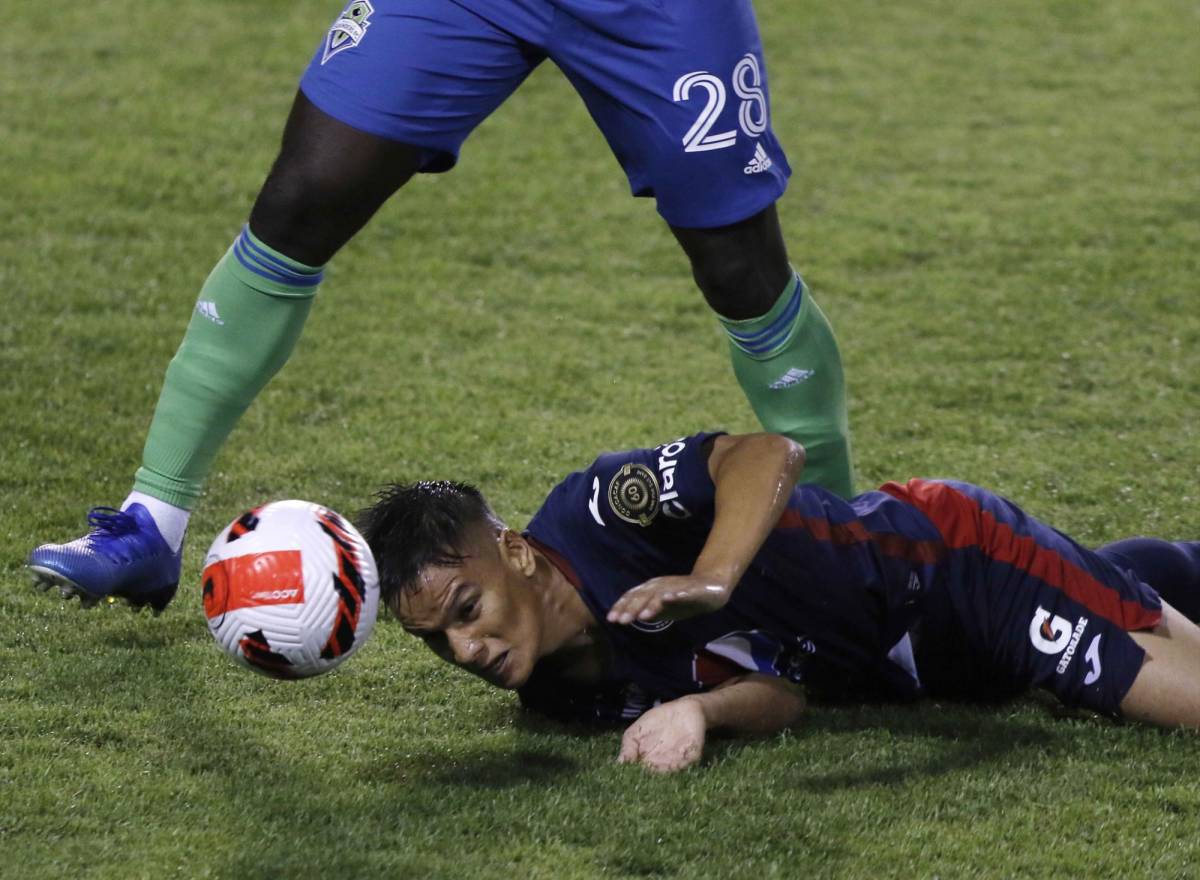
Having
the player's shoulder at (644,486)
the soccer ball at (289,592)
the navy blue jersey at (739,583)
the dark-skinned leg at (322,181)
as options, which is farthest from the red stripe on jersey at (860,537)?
the dark-skinned leg at (322,181)

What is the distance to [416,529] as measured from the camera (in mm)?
3625

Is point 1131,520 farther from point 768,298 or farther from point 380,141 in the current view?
point 380,141

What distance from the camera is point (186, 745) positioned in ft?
12.3

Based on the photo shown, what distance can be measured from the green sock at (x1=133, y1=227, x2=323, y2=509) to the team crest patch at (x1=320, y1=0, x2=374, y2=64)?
44 cm

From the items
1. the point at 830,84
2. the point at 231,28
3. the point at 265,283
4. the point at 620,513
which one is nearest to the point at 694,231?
the point at 620,513

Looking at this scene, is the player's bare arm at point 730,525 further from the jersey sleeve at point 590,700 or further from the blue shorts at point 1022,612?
the blue shorts at point 1022,612

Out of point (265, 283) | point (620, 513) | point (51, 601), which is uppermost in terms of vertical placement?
point (265, 283)

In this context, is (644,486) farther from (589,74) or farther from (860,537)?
(589,74)

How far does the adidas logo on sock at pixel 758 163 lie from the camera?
3.88m

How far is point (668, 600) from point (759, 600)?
755mm

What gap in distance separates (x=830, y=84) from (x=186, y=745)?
747 cm

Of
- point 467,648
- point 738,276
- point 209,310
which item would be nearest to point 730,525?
point 467,648

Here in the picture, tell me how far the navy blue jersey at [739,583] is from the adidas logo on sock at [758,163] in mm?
596

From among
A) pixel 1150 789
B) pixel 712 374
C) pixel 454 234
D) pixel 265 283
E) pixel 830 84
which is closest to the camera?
pixel 1150 789
